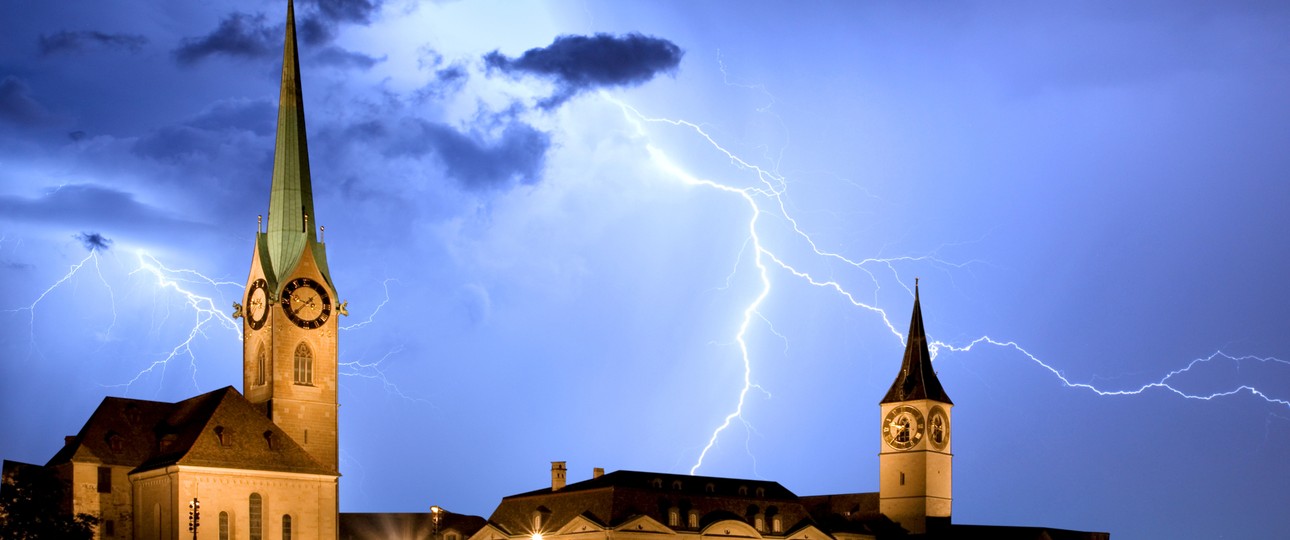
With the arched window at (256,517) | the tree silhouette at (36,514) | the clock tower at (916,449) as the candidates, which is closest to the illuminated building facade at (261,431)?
the arched window at (256,517)

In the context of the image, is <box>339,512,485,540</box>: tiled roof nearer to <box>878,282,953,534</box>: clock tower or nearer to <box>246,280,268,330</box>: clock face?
<box>246,280,268,330</box>: clock face

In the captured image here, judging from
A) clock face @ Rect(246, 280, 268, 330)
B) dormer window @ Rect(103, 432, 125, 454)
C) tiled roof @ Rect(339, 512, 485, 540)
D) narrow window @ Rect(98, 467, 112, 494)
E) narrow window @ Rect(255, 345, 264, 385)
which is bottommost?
tiled roof @ Rect(339, 512, 485, 540)

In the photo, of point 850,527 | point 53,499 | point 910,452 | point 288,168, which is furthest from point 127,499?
point 910,452

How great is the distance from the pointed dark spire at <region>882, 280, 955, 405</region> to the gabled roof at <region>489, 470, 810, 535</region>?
1546cm

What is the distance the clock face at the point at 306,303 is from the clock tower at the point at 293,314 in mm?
48

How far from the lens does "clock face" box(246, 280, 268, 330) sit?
307 ft

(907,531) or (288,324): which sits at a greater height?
(288,324)

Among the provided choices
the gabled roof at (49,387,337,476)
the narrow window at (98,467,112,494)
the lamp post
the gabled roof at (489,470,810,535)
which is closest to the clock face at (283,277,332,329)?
the gabled roof at (49,387,337,476)

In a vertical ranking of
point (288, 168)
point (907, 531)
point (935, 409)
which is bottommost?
point (907, 531)

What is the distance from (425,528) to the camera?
336 ft

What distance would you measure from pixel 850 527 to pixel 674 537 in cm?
1599

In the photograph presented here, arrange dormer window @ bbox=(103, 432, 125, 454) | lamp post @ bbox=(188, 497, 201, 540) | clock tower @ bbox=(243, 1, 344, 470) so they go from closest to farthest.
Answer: lamp post @ bbox=(188, 497, 201, 540) < dormer window @ bbox=(103, 432, 125, 454) < clock tower @ bbox=(243, 1, 344, 470)

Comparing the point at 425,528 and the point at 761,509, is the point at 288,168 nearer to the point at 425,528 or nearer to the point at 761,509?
the point at 425,528

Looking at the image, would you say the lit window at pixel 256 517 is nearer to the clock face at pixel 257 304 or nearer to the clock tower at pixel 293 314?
the clock tower at pixel 293 314
